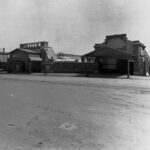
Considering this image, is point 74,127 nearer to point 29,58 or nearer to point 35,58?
point 29,58

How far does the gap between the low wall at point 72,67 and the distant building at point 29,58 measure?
7.58 ft

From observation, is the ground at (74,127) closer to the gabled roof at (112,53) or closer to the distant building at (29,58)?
the gabled roof at (112,53)

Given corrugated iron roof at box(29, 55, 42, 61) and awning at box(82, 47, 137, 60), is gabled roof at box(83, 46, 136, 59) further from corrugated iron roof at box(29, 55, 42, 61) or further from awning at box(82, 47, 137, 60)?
corrugated iron roof at box(29, 55, 42, 61)

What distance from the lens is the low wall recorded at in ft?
102

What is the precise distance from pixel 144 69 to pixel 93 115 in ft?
84.4

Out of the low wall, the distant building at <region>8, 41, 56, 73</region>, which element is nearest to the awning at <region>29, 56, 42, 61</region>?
the distant building at <region>8, 41, 56, 73</region>

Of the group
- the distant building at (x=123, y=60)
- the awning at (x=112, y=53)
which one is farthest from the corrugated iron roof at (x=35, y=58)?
the awning at (x=112, y=53)

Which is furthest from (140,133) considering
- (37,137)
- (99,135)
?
(37,137)

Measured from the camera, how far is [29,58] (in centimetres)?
3662

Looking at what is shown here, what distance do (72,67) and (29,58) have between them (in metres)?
9.38

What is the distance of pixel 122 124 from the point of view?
5.11m

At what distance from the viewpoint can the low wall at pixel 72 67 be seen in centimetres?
3123

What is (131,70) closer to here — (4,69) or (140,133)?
(140,133)

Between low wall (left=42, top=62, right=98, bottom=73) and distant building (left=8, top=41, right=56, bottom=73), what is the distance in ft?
7.58
